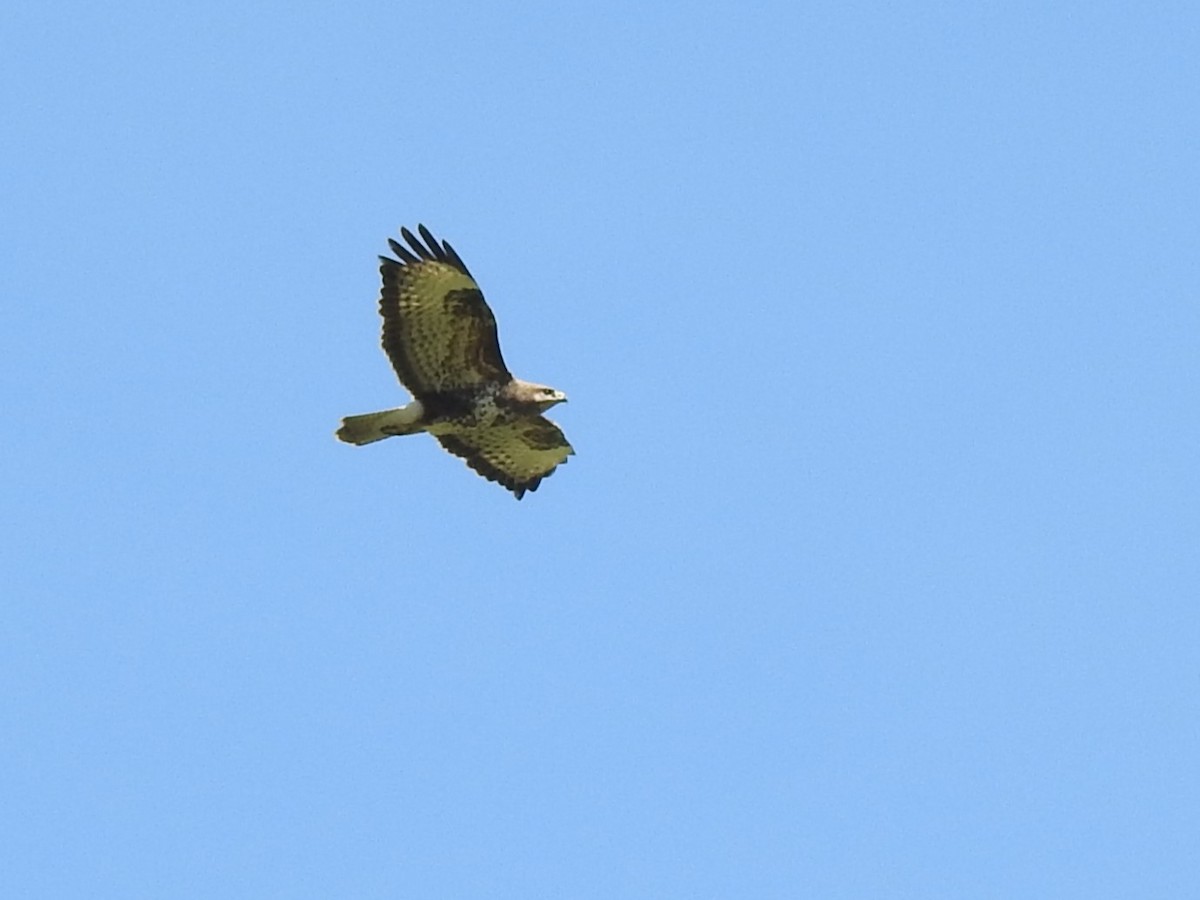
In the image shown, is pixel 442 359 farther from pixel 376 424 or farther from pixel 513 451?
pixel 513 451

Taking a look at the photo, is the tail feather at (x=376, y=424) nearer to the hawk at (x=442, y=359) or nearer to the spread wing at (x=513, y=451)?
the hawk at (x=442, y=359)

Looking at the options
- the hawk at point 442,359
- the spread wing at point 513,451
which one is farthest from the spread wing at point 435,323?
the spread wing at point 513,451

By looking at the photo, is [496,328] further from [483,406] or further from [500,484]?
[500,484]

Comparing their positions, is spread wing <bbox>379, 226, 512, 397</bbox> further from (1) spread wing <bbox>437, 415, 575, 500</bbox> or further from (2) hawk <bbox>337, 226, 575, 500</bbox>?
(1) spread wing <bbox>437, 415, 575, 500</bbox>

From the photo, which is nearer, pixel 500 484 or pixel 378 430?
pixel 378 430

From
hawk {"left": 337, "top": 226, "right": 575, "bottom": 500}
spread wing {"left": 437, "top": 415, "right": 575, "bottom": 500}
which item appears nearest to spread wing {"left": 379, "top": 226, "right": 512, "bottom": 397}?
hawk {"left": 337, "top": 226, "right": 575, "bottom": 500}

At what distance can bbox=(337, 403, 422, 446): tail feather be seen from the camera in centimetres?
1822

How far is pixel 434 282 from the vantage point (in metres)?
18.0

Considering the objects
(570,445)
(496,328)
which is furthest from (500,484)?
(496,328)

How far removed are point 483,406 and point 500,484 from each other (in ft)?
4.29

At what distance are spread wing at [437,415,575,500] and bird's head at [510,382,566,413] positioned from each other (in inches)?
20.2

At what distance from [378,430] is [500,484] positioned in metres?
1.75

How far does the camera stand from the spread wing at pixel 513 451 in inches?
754

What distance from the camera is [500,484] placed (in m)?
19.7
